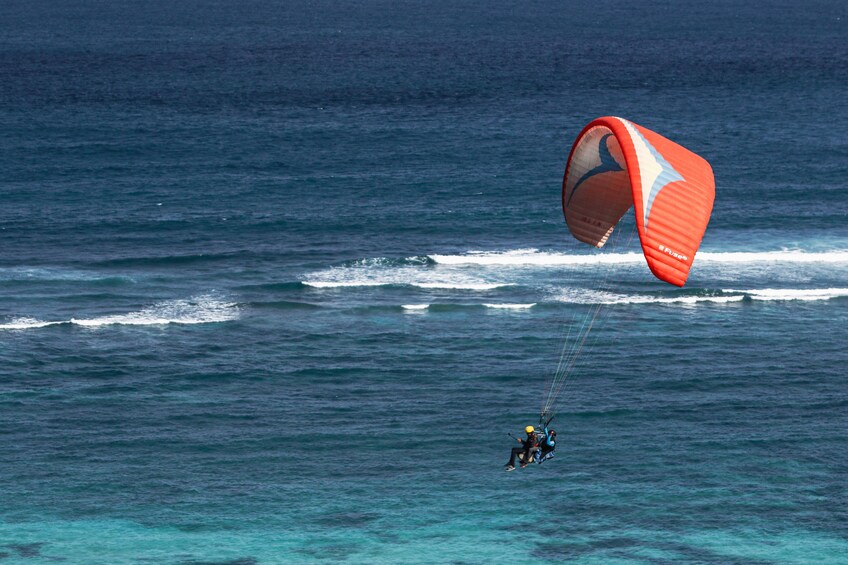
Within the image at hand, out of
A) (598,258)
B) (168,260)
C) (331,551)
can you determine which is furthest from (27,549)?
(598,258)

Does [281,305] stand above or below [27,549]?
above

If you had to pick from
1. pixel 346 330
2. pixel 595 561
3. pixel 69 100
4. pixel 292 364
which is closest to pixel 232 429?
pixel 292 364

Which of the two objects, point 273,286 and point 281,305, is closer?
point 281,305

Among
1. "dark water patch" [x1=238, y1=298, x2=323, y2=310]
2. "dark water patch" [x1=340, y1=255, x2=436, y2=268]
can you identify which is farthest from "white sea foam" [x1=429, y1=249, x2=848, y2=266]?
"dark water patch" [x1=238, y1=298, x2=323, y2=310]

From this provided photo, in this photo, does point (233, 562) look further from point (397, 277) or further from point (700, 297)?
point (700, 297)

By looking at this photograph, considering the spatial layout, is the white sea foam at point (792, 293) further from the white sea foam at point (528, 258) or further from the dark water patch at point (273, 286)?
the dark water patch at point (273, 286)

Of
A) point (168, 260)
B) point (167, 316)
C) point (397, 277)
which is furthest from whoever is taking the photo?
point (168, 260)

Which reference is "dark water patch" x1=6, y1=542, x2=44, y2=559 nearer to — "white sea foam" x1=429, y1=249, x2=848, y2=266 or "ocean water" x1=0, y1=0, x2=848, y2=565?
"ocean water" x1=0, y1=0, x2=848, y2=565
